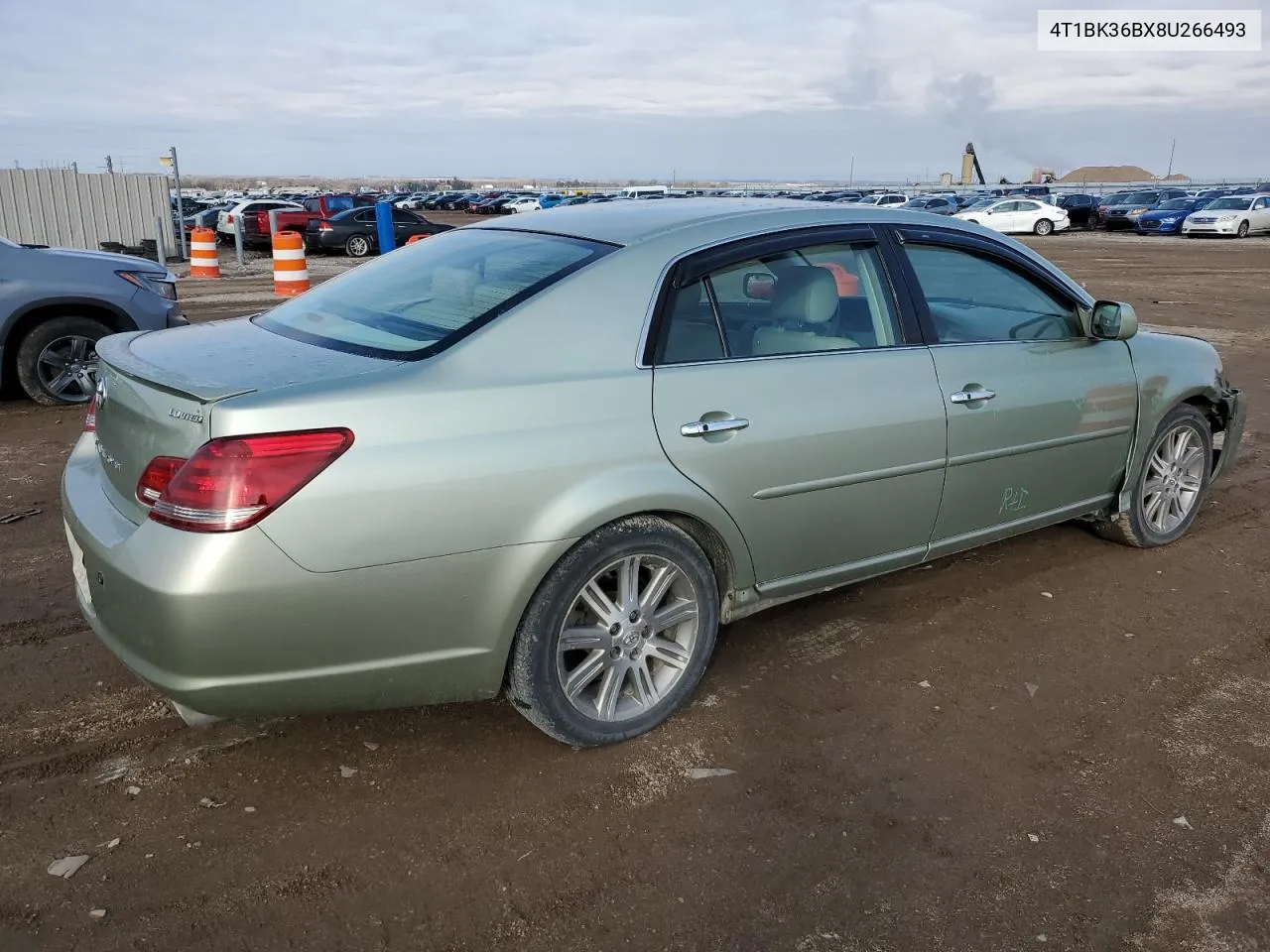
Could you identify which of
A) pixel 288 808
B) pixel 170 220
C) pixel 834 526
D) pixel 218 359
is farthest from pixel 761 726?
pixel 170 220

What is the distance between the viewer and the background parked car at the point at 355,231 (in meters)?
25.3

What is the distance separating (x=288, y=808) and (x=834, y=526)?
194 centimetres

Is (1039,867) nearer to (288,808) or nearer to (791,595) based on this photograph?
(791,595)

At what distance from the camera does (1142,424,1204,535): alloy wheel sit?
4.84 m

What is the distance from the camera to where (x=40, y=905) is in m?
2.47

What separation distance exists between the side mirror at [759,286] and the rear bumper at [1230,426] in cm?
289

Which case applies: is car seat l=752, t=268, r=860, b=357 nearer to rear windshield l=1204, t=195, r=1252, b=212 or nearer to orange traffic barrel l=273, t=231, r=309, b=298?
orange traffic barrel l=273, t=231, r=309, b=298

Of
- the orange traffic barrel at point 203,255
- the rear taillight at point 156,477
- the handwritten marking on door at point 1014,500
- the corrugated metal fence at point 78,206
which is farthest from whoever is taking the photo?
the corrugated metal fence at point 78,206

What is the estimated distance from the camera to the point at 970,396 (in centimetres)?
377

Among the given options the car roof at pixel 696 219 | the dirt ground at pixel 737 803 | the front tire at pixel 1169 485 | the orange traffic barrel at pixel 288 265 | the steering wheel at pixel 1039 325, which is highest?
the car roof at pixel 696 219

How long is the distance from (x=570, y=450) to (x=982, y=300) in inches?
84.4

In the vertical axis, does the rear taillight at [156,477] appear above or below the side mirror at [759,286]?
below

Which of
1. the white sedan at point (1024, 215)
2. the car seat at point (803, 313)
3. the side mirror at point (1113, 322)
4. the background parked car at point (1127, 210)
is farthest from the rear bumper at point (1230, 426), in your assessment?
the background parked car at point (1127, 210)

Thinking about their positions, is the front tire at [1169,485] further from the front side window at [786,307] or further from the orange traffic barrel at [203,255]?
the orange traffic barrel at [203,255]
